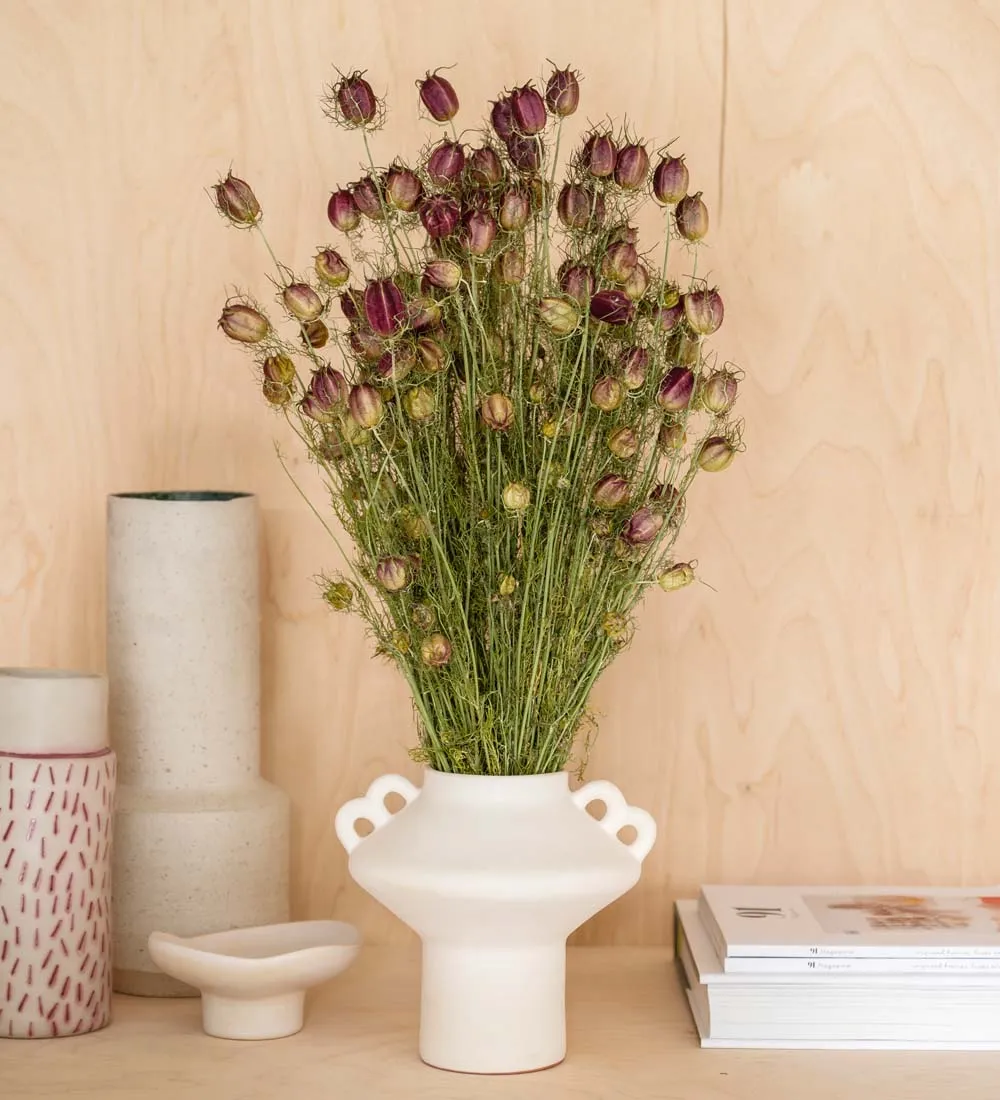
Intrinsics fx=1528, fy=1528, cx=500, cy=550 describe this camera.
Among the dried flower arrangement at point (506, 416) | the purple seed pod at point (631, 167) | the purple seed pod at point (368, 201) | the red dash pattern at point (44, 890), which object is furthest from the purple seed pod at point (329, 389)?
the red dash pattern at point (44, 890)

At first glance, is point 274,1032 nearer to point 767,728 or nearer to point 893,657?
point 767,728

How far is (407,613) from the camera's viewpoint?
934 mm

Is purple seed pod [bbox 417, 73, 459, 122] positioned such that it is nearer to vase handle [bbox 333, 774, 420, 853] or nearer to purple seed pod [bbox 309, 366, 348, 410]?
purple seed pod [bbox 309, 366, 348, 410]

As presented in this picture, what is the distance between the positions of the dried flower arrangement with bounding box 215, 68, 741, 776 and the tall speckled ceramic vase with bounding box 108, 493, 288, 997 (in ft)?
0.68

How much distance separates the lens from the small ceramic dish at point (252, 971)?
0.97 m

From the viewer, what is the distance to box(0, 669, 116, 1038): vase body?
993mm

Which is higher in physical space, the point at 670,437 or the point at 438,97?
the point at 438,97

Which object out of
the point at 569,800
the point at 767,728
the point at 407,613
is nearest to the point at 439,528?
the point at 407,613

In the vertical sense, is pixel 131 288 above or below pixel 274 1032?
above

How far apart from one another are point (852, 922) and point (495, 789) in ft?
0.99

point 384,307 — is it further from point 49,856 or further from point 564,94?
point 49,856

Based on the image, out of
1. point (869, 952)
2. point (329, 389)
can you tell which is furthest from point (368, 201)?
point (869, 952)

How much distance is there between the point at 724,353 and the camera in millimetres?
1238

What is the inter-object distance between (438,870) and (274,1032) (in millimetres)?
198
